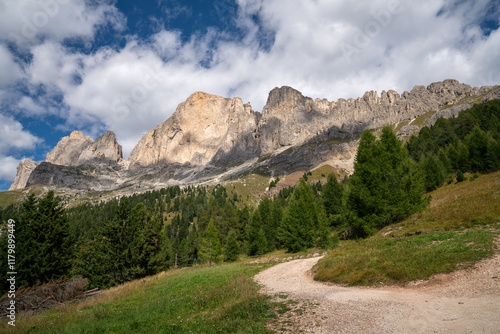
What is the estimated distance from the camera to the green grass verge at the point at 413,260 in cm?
1248

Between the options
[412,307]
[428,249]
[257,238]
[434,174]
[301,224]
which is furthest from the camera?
[257,238]

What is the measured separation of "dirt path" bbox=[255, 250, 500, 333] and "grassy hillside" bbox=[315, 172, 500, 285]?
A: 94cm

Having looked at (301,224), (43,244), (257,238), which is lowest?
(257,238)

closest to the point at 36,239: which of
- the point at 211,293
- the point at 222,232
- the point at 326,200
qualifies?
the point at 211,293

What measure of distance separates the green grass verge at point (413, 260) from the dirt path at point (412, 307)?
2.45 ft

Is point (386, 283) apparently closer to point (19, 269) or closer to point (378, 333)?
point (378, 333)

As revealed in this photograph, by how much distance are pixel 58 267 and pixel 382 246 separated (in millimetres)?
33423

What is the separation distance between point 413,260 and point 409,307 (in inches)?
231

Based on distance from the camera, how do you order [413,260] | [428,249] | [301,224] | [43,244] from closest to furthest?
[413,260]
[428,249]
[43,244]
[301,224]

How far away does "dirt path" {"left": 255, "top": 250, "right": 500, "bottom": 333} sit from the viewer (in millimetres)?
7453

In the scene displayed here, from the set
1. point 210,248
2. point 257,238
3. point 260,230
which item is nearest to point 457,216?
point 260,230

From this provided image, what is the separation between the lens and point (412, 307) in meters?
9.12

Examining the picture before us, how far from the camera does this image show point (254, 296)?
1255 centimetres

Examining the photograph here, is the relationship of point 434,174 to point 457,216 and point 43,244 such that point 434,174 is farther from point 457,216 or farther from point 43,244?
point 43,244
